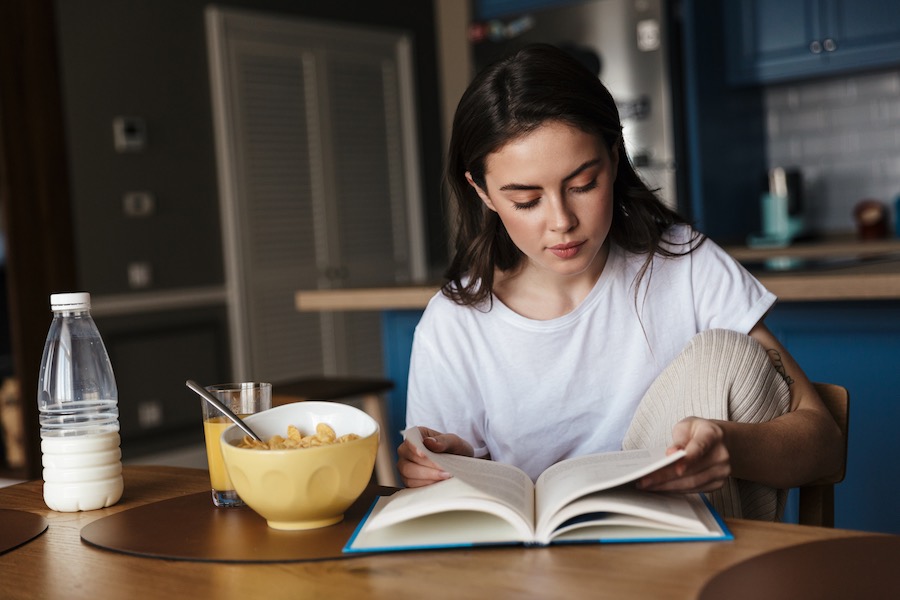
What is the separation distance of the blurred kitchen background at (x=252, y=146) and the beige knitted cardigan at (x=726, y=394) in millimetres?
2735

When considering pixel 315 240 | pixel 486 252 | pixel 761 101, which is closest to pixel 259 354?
pixel 315 240

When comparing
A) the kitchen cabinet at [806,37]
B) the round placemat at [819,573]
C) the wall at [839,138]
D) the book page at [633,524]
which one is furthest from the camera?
the wall at [839,138]

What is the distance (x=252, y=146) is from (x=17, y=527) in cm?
381

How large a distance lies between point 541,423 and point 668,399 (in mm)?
342

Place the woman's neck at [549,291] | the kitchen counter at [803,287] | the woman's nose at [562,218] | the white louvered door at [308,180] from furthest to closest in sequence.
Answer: the white louvered door at [308,180] < the kitchen counter at [803,287] < the woman's neck at [549,291] < the woman's nose at [562,218]

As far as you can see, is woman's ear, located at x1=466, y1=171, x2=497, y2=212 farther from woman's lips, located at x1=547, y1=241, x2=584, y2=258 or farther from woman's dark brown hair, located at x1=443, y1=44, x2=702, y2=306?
woman's lips, located at x1=547, y1=241, x2=584, y2=258

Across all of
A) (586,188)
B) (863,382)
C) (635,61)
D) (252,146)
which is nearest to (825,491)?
(586,188)

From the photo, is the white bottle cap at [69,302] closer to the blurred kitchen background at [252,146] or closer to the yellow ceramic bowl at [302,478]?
the yellow ceramic bowl at [302,478]

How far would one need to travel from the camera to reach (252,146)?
482 centimetres

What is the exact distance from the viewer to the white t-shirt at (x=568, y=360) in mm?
1566

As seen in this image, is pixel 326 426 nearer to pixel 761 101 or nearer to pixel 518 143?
pixel 518 143

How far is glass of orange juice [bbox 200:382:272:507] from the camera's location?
1.17 m

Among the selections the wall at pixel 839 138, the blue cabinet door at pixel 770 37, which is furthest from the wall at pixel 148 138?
the wall at pixel 839 138

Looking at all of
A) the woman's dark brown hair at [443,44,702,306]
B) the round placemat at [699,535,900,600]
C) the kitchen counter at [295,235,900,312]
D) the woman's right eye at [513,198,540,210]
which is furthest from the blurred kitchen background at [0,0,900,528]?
the round placemat at [699,535,900,600]
